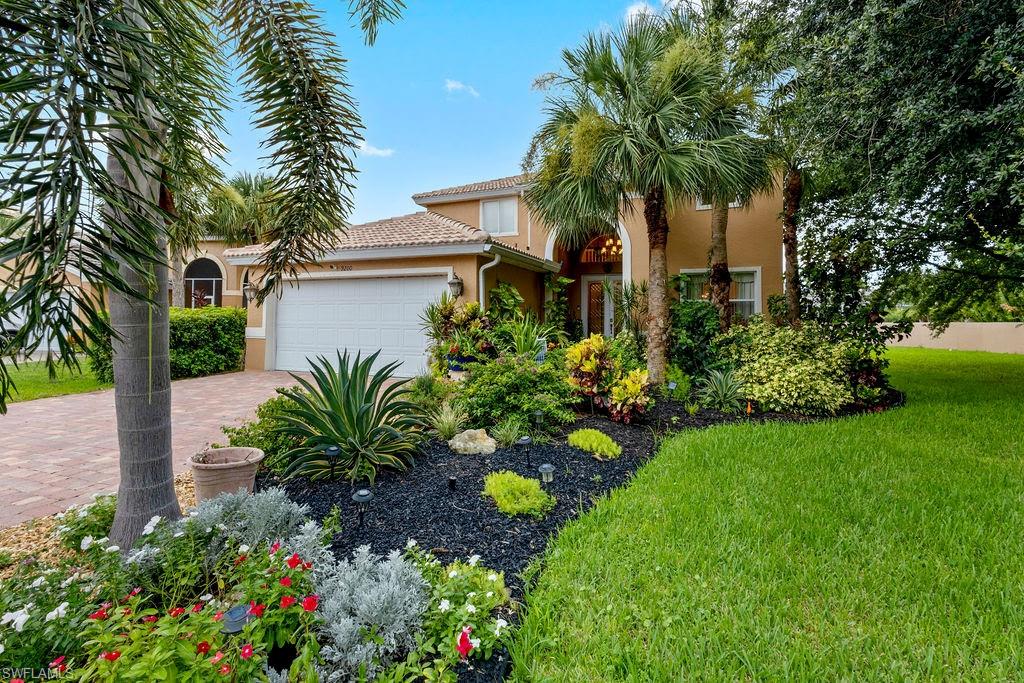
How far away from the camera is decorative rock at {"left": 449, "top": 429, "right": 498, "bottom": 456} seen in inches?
183

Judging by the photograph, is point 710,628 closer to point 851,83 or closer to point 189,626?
point 189,626

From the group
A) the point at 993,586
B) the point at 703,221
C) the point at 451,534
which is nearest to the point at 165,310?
the point at 451,534

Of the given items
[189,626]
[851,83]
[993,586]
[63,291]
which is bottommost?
[993,586]

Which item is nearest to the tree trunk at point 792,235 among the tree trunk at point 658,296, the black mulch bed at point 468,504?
the tree trunk at point 658,296

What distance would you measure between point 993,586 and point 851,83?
5.54 metres

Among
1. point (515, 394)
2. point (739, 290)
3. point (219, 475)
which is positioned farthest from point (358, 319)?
point (739, 290)

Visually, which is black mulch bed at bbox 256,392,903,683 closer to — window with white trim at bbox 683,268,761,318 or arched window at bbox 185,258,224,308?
window with white trim at bbox 683,268,761,318

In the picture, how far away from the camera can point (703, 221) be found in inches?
504

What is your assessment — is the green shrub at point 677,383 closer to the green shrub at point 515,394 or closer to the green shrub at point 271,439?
the green shrub at point 515,394

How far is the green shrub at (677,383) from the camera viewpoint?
7852 millimetres

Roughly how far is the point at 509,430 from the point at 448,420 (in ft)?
2.34

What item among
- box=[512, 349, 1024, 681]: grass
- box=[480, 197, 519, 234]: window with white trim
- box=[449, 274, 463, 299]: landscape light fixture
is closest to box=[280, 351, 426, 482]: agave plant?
box=[512, 349, 1024, 681]: grass

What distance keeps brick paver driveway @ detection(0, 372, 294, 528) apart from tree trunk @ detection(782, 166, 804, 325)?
1050 cm

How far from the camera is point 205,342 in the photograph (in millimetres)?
11234
